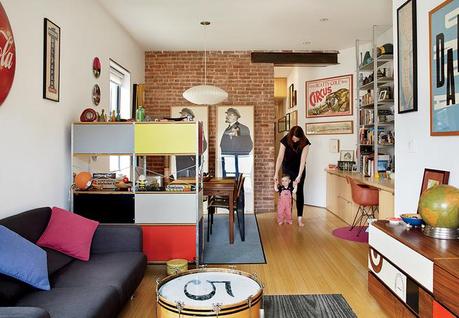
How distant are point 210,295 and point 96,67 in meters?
3.54

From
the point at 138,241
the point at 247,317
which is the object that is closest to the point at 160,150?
the point at 138,241

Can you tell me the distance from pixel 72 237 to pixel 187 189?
118 cm

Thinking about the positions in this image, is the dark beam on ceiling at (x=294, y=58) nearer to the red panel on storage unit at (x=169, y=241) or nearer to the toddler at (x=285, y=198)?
the toddler at (x=285, y=198)

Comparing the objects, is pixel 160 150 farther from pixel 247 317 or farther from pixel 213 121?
pixel 213 121

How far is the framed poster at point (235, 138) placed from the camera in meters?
7.05

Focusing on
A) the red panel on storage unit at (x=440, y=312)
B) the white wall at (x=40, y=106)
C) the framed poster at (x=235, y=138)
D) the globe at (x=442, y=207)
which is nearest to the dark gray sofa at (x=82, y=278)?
the white wall at (x=40, y=106)

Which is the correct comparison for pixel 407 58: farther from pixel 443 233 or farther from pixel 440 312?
pixel 440 312

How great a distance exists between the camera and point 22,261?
2.24m

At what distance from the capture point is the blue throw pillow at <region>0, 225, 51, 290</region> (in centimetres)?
216

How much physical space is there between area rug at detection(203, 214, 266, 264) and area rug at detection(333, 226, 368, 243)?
1099 millimetres

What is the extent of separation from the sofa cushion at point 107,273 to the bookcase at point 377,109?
3.86m

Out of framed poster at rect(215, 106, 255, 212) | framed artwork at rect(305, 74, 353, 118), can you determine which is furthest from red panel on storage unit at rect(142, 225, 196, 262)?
framed artwork at rect(305, 74, 353, 118)

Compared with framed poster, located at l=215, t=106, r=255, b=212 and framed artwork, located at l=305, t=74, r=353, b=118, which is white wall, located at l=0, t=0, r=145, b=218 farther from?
framed artwork, located at l=305, t=74, r=353, b=118

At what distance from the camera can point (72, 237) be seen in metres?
2.96
